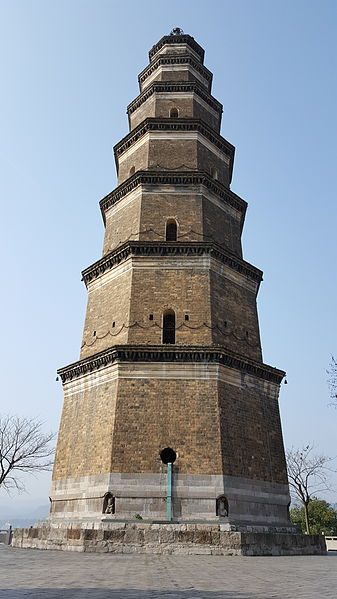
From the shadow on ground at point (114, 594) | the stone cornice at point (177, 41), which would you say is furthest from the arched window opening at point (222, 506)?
the stone cornice at point (177, 41)

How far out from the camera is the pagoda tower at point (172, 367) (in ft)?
42.3

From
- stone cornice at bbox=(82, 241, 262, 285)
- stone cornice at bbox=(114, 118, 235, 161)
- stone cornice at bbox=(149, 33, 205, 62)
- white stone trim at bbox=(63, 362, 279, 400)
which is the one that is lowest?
white stone trim at bbox=(63, 362, 279, 400)

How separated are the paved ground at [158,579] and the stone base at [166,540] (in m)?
1.68

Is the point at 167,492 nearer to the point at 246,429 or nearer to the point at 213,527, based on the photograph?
the point at 213,527

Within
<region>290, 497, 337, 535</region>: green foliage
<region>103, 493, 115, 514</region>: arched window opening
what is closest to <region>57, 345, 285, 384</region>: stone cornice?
<region>103, 493, 115, 514</region>: arched window opening

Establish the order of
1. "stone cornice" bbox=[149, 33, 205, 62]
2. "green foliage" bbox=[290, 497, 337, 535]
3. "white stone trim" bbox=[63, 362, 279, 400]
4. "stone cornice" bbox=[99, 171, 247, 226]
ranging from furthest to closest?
"green foliage" bbox=[290, 497, 337, 535] < "stone cornice" bbox=[149, 33, 205, 62] < "stone cornice" bbox=[99, 171, 247, 226] < "white stone trim" bbox=[63, 362, 279, 400]

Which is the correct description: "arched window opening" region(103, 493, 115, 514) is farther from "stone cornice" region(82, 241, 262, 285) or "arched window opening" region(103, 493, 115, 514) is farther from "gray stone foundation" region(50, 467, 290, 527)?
"stone cornice" region(82, 241, 262, 285)

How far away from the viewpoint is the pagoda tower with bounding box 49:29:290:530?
12.9 m

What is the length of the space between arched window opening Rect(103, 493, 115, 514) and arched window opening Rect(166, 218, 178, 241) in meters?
8.66

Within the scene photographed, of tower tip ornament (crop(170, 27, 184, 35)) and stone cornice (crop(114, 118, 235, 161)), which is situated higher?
tower tip ornament (crop(170, 27, 184, 35))

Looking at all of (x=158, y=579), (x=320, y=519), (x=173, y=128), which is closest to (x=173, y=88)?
(x=173, y=128)

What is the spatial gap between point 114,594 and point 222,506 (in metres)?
7.91

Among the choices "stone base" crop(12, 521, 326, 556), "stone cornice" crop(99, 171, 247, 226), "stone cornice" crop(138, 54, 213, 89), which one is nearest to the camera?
"stone base" crop(12, 521, 326, 556)

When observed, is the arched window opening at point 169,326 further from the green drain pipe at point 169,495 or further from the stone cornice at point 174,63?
the stone cornice at point 174,63
